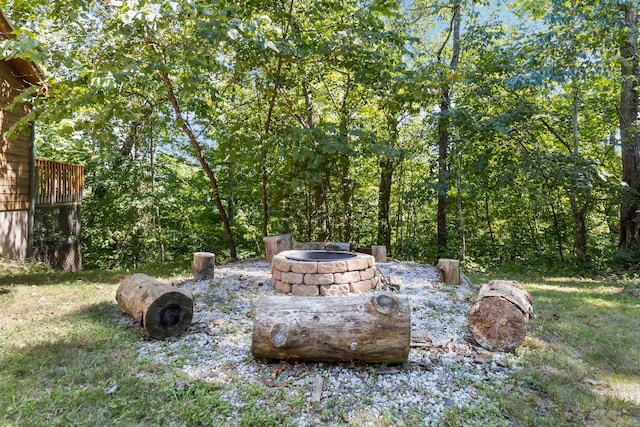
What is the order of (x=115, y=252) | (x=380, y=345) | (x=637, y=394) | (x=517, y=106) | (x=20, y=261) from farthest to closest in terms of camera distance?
(x=115, y=252)
(x=517, y=106)
(x=20, y=261)
(x=380, y=345)
(x=637, y=394)

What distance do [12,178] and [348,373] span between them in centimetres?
816

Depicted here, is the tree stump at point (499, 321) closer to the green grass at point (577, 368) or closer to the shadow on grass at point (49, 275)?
the green grass at point (577, 368)

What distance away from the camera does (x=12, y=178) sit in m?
7.32

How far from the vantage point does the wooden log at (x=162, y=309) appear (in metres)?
3.38

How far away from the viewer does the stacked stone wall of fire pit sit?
4887 mm

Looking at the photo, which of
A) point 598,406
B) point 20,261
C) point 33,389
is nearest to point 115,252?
point 20,261

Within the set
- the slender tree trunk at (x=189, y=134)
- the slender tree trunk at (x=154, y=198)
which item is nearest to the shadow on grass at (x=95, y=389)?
the slender tree trunk at (x=189, y=134)

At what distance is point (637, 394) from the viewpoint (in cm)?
263

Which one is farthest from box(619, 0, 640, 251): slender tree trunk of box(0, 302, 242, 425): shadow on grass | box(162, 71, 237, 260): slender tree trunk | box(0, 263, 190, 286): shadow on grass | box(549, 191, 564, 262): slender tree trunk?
box(0, 263, 190, 286): shadow on grass

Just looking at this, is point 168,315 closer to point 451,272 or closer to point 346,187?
point 451,272

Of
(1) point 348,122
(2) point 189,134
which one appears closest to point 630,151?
(1) point 348,122

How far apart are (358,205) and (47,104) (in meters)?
7.20

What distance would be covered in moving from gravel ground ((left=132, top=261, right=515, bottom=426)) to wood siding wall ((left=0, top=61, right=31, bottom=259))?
5595mm

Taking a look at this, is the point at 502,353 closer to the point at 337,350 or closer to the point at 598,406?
the point at 598,406
